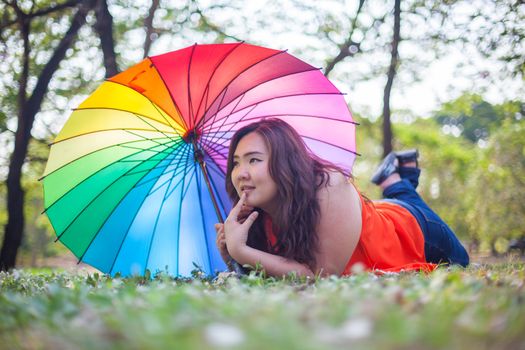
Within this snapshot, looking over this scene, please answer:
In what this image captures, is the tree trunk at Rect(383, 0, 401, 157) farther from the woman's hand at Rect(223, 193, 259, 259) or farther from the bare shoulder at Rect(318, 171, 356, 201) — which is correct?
the woman's hand at Rect(223, 193, 259, 259)

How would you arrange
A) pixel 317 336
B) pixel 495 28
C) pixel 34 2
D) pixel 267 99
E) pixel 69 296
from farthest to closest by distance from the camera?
pixel 34 2 → pixel 495 28 → pixel 267 99 → pixel 69 296 → pixel 317 336

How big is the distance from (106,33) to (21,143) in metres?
1.91

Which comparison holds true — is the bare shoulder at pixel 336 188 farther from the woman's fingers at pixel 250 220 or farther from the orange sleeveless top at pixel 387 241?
the woman's fingers at pixel 250 220

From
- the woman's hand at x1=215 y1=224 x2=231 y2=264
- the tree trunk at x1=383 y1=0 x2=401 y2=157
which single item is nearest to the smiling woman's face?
the woman's hand at x1=215 y1=224 x2=231 y2=264

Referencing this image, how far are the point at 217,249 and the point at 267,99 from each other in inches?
53.5

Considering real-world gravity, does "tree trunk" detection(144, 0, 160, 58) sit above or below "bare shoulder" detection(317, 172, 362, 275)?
above

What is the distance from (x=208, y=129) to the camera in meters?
4.04

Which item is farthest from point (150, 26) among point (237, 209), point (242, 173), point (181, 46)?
point (237, 209)

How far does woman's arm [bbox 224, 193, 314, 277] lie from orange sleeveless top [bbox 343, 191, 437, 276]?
49 cm

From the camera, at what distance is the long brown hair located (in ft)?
11.4

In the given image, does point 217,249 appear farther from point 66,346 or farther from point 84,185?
point 66,346

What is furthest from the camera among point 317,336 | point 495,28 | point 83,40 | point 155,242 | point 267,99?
point 83,40

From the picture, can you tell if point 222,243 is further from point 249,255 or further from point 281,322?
point 281,322

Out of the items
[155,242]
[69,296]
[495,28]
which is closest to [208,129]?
[155,242]
